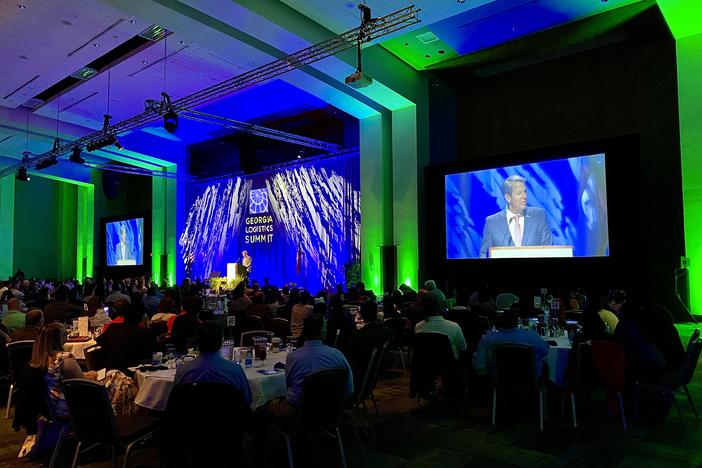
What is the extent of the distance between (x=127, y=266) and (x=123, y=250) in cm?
73

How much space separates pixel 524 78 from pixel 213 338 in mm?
12081

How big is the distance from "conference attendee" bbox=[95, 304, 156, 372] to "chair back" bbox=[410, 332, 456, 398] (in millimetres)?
2397

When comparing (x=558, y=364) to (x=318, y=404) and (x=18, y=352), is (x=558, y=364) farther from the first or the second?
(x=18, y=352)

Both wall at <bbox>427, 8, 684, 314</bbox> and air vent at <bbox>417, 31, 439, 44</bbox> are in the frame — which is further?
air vent at <bbox>417, 31, 439, 44</bbox>

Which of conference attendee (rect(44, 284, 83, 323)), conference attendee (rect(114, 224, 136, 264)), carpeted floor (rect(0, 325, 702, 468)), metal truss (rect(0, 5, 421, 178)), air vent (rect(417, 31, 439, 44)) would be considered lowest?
carpeted floor (rect(0, 325, 702, 468))

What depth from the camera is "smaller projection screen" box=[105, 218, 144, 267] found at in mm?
20141

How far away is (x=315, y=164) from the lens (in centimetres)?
1580

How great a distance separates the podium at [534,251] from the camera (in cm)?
1069

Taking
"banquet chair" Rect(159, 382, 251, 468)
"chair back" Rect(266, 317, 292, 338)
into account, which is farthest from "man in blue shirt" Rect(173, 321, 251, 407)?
"chair back" Rect(266, 317, 292, 338)

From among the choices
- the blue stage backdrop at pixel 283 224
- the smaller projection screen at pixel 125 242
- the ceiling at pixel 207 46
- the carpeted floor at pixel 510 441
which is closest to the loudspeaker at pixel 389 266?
the blue stage backdrop at pixel 283 224

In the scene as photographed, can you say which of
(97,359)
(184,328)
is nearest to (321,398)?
(97,359)

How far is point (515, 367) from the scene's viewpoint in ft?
14.3

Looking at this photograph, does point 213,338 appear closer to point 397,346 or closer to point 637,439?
point 637,439

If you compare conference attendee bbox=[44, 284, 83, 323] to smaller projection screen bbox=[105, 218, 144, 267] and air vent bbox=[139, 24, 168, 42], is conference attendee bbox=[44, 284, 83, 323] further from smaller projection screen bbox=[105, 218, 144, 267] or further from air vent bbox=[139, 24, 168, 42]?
smaller projection screen bbox=[105, 218, 144, 267]
